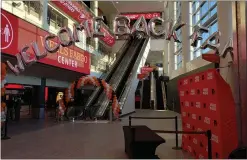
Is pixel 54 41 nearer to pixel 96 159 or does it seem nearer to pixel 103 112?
pixel 103 112

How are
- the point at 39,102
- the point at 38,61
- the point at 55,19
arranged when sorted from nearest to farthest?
1. the point at 38,61
2. the point at 39,102
3. the point at 55,19

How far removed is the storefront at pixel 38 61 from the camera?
9.55 meters

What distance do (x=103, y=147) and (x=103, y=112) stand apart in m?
8.65

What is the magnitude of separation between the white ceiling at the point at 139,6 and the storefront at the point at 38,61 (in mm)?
16637

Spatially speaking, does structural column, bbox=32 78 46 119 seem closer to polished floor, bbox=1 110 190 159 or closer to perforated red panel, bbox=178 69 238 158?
polished floor, bbox=1 110 190 159

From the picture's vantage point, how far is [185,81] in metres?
6.69

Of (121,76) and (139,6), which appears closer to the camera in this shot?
(121,76)

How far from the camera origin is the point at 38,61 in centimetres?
1139

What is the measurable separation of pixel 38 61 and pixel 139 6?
25.7 m

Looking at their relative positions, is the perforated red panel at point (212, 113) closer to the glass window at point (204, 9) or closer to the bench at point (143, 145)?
the bench at point (143, 145)

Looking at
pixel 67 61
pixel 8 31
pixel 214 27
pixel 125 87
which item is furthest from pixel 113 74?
pixel 8 31

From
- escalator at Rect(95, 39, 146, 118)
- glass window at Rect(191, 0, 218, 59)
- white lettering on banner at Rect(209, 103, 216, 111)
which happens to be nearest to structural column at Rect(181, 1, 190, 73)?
glass window at Rect(191, 0, 218, 59)

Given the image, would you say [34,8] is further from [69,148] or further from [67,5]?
[69,148]

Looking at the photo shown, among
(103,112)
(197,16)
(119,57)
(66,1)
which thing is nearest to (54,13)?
(66,1)
